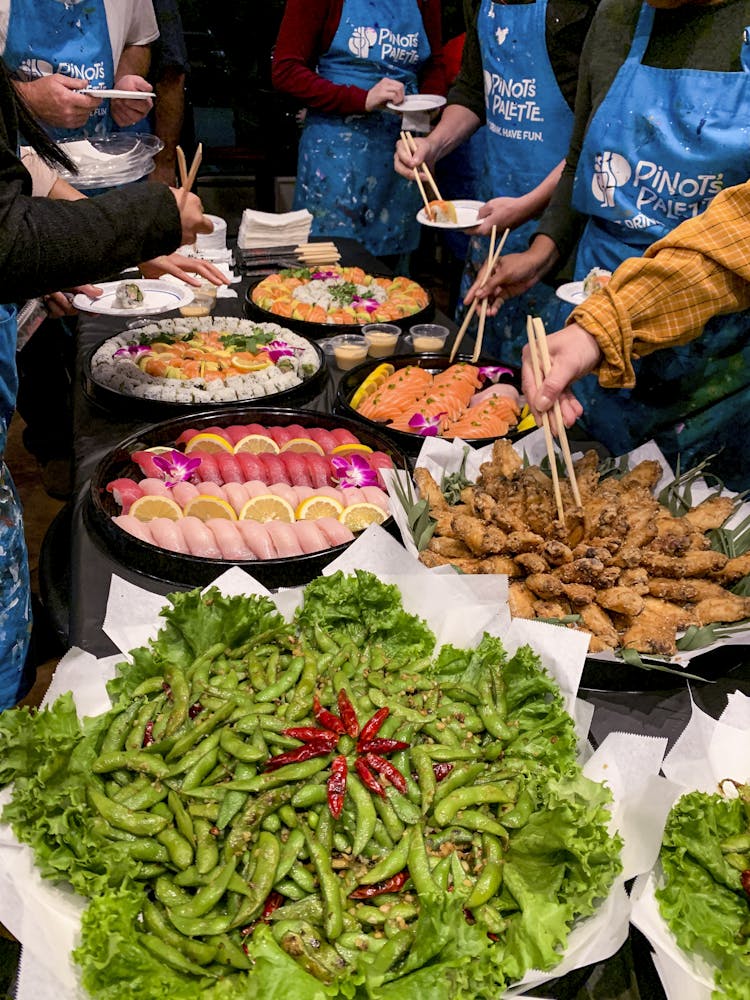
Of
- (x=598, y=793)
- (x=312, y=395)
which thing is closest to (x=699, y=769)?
(x=598, y=793)

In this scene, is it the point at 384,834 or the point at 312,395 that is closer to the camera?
the point at 384,834

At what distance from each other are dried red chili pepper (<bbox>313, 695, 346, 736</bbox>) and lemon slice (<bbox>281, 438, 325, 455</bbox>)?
1.23 metres

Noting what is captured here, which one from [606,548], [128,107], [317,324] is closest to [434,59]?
[128,107]

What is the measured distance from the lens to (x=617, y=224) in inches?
110

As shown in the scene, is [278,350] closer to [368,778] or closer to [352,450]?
[352,450]

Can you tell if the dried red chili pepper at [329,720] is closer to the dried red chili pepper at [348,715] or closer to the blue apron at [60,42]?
the dried red chili pepper at [348,715]

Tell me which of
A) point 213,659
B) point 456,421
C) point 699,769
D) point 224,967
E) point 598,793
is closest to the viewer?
point 224,967

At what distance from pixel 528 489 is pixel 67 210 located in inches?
53.9

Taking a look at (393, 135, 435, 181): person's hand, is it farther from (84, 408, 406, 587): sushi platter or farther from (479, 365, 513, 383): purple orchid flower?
→ (84, 408, 406, 587): sushi platter

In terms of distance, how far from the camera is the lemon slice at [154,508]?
7.54 ft

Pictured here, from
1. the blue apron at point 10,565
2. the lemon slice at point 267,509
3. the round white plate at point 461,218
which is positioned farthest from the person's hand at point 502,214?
the blue apron at point 10,565

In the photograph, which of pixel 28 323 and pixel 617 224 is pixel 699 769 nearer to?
pixel 617 224

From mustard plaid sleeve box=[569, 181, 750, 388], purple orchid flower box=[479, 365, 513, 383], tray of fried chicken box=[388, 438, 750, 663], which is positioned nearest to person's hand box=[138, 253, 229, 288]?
purple orchid flower box=[479, 365, 513, 383]

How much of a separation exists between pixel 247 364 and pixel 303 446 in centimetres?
67
